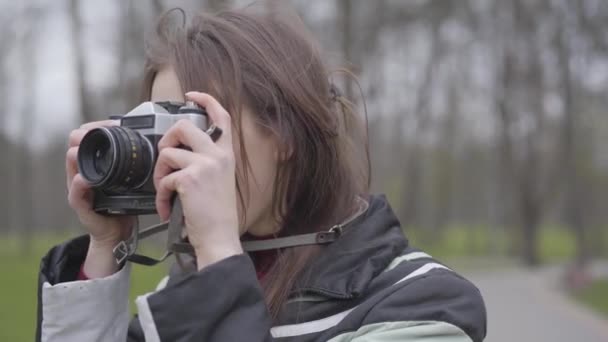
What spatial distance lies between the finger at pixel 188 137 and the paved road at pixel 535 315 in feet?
28.2

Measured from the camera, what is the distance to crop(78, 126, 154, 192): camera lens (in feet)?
5.08

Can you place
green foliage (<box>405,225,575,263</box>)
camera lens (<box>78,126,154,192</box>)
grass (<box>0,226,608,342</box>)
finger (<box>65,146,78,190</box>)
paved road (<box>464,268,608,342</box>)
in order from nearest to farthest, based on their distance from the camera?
camera lens (<box>78,126,154,192</box>)
finger (<box>65,146,78,190</box>)
paved road (<box>464,268,608,342</box>)
grass (<box>0,226,608,342</box>)
green foliage (<box>405,225,575,263</box>)

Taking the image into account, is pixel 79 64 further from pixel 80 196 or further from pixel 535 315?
pixel 80 196

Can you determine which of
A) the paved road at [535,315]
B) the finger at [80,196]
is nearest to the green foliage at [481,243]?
the paved road at [535,315]

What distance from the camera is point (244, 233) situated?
5.74 feet

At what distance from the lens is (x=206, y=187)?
147 centimetres

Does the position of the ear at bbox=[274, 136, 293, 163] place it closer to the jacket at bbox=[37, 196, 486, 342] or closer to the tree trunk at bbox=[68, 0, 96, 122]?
the jacket at bbox=[37, 196, 486, 342]

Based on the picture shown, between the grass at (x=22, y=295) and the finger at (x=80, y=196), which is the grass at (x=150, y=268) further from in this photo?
the finger at (x=80, y=196)

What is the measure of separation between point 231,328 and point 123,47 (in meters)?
13.4

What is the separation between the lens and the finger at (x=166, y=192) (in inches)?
59.1

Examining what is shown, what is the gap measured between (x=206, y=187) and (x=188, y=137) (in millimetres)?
104

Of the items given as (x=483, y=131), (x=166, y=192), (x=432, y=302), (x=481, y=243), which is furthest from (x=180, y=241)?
(x=481, y=243)

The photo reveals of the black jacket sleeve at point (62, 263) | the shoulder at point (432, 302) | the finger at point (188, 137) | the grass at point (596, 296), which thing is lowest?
the grass at point (596, 296)

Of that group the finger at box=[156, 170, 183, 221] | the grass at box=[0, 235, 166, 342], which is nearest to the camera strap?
the finger at box=[156, 170, 183, 221]
